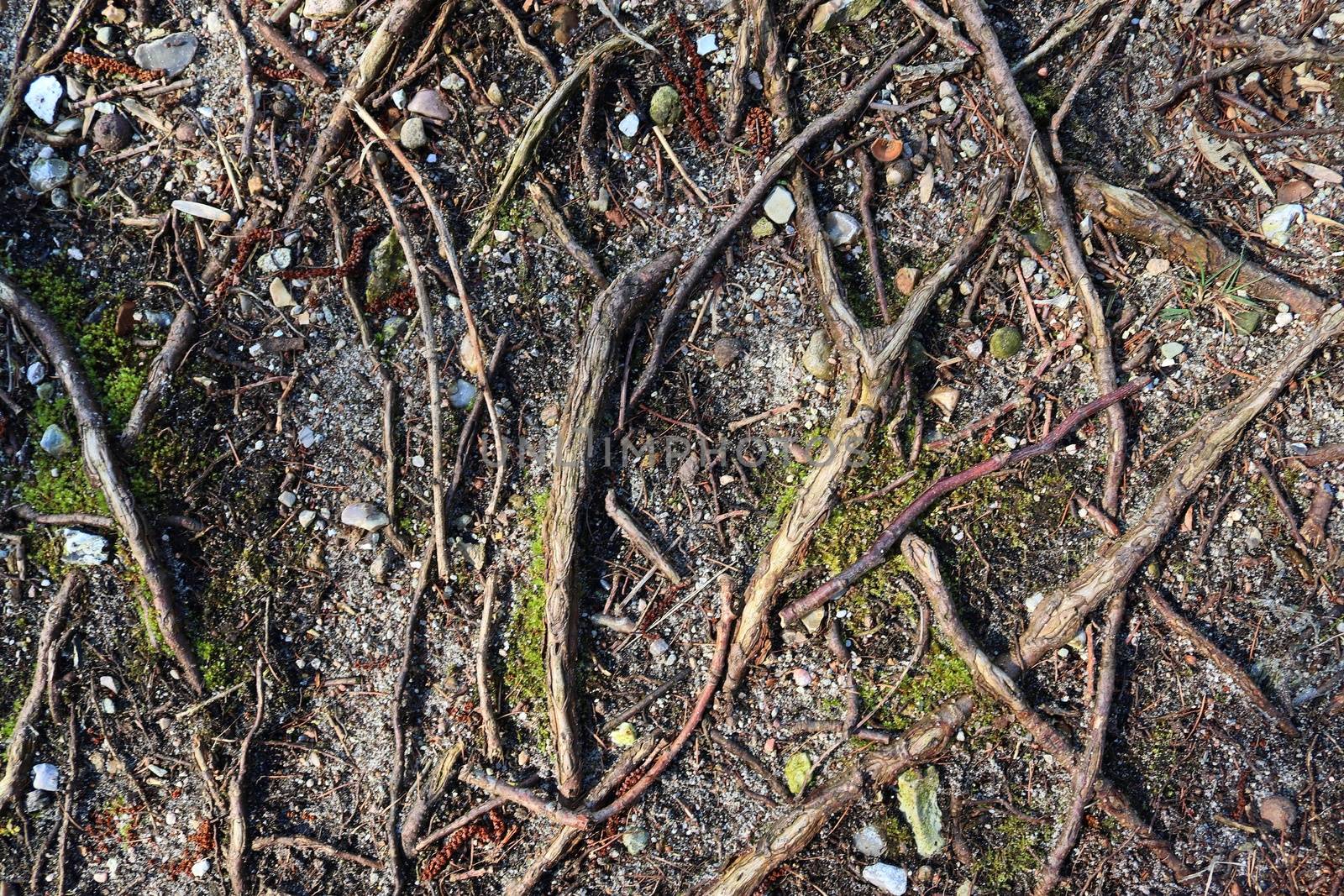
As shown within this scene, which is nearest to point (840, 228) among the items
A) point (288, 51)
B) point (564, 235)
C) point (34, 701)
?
point (564, 235)

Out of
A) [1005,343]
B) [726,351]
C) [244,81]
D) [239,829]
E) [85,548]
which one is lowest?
[239,829]

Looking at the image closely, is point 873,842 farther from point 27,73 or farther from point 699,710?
point 27,73

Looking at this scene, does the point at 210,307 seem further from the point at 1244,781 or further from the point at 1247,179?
the point at 1244,781

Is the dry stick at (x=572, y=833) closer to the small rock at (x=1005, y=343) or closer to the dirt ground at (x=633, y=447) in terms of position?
the dirt ground at (x=633, y=447)

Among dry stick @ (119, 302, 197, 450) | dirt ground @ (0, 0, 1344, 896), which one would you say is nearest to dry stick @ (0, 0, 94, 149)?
dirt ground @ (0, 0, 1344, 896)

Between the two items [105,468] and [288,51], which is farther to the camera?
[288,51]
